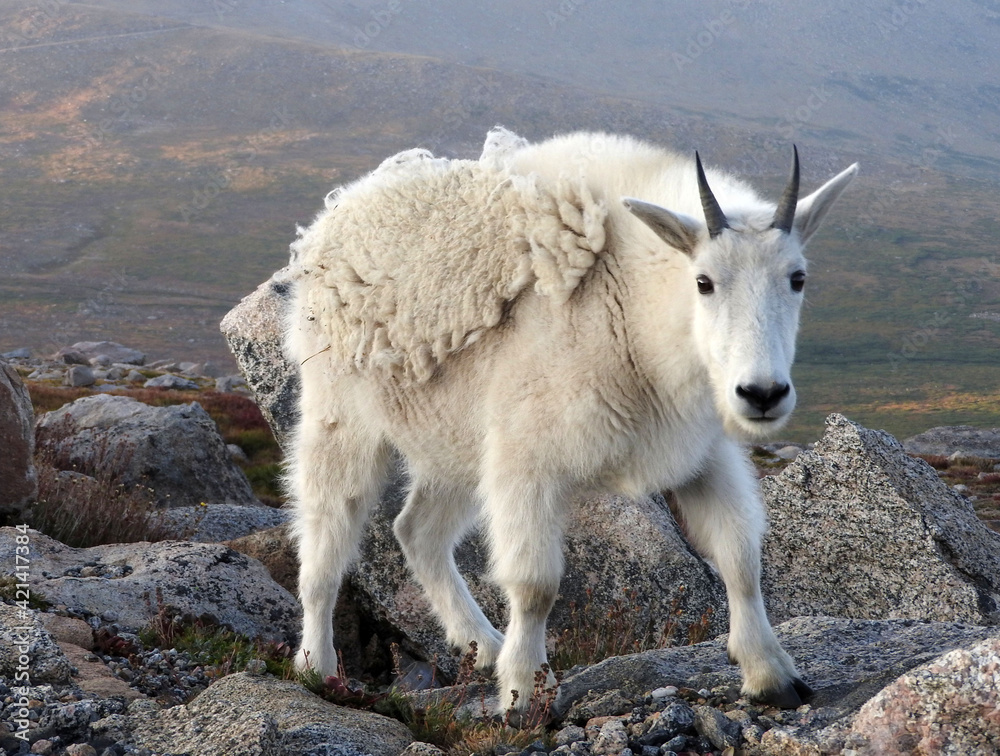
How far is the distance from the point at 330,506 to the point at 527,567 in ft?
6.45

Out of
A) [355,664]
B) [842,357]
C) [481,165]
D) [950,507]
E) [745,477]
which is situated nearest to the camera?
[745,477]

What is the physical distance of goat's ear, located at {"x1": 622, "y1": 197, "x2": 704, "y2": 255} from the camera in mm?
4902

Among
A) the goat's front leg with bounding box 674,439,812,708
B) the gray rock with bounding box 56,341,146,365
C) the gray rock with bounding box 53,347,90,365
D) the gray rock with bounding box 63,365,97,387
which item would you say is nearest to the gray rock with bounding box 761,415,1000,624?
the goat's front leg with bounding box 674,439,812,708

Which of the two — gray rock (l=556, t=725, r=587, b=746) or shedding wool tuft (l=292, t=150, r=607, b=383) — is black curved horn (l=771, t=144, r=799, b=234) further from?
gray rock (l=556, t=725, r=587, b=746)

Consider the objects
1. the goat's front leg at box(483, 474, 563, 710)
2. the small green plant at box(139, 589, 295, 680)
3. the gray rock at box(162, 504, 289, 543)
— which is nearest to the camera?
the goat's front leg at box(483, 474, 563, 710)

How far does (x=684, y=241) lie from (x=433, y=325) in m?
1.74

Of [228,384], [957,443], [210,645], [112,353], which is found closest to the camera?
[210,645]

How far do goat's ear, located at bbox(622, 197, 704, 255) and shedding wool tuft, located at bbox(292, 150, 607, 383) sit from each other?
559mm

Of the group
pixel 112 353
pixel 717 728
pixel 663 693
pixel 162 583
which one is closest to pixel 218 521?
pixel 162 583

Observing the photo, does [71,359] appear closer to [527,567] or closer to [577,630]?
[577,630]

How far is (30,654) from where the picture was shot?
5.14 m

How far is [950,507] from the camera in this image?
8.23 metres

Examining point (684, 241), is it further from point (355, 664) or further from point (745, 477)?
point (355, 664)

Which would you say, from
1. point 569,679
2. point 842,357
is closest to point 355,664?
point 569,679
